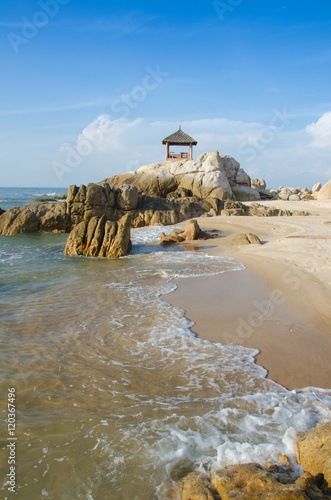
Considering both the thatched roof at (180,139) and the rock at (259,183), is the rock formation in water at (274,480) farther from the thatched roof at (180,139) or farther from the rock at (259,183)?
the rock at (259,183)

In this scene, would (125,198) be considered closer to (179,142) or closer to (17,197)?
(179,142)

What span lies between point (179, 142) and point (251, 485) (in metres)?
34.3

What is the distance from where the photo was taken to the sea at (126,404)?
6.57 ft

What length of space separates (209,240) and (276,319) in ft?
28.0

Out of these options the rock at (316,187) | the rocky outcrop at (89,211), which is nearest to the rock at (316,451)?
the rocky outcrop at (89,211)

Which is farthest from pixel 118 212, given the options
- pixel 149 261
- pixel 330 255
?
pixel 330 255

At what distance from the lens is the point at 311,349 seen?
3715 millimetres

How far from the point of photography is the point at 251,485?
1677 millimetres

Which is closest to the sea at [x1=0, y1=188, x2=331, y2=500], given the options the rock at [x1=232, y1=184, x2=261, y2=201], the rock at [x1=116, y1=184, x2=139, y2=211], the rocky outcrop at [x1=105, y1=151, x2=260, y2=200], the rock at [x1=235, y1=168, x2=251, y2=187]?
the rock at [x1=116, y1=184, x2=139, y2=211]

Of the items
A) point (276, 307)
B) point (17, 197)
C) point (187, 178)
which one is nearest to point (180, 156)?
point (187, 178)

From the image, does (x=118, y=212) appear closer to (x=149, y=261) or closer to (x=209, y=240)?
(x=209, y=240)

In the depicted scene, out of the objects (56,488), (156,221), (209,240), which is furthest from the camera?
(156,221)

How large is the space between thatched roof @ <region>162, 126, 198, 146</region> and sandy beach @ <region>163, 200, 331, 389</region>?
1009 inches

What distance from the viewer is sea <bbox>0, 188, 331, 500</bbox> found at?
200 cm
